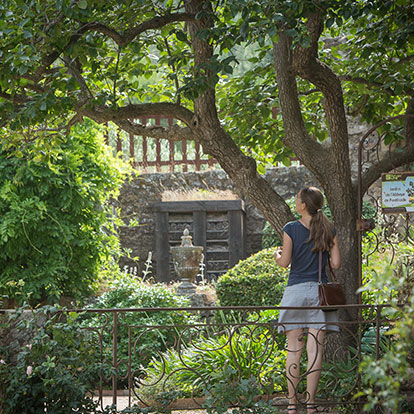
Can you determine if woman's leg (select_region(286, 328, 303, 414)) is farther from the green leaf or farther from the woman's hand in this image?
the green leaf

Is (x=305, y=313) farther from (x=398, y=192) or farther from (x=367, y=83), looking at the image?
(x=367, y=83)

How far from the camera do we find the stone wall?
484 inches

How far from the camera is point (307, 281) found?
471cm

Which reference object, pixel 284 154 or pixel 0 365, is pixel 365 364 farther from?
pixel 284 154

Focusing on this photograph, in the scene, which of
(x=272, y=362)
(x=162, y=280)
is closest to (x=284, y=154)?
(x=272, y=362)

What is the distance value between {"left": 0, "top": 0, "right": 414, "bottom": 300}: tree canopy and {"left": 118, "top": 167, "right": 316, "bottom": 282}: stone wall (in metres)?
5.59

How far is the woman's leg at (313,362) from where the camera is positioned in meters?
4.54

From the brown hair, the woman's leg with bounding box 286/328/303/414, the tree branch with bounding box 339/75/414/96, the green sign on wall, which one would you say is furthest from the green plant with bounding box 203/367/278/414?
the tree branch with bounding box 339/75/414/96

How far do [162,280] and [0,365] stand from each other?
762 cm

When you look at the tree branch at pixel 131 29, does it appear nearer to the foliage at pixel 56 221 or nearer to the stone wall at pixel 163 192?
the foliage at pixel 56 221

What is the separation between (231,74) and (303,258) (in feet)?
4.81

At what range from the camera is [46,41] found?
15.8 feet

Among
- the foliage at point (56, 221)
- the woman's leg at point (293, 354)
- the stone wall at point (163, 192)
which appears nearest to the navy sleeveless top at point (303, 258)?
the woman's leg at point (293, 354)

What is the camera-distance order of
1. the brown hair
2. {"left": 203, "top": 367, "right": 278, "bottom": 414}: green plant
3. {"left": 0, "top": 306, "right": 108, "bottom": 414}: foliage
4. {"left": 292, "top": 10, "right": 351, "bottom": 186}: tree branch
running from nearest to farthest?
{"left": 0, "top": 306, "right": 108, "bottom": 414}: foliage < {"left": 203, "top": 367, "right": 278, "bottom": 414}: green plant < the brown hair < {"left": 292, "top": 10, "right": 351, "bottom": 186}: tree branch
